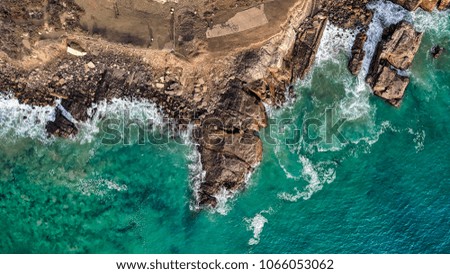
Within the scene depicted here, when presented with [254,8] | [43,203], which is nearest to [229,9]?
[254,8]

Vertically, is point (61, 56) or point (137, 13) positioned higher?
point (137, 13)

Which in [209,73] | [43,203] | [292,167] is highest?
[209,73]

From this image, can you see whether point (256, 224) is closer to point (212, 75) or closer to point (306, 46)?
point (212, 75)

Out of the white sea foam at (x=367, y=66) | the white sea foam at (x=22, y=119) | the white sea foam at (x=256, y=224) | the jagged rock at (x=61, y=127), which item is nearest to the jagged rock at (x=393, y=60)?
the white sea foam at (x=367, y=66)

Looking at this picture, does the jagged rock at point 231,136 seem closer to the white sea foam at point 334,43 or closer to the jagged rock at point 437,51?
the white sea foam at point 334,43

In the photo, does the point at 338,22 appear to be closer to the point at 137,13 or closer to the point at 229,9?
the point at 229,9

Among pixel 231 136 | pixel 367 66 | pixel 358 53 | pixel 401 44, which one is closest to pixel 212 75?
pixel 231 136

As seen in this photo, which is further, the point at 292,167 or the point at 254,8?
the point at 292,167
